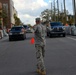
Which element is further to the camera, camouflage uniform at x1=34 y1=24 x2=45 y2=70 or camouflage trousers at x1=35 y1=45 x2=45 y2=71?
camouflage uniform at x1=34 y1=24 x2=45 y2=70

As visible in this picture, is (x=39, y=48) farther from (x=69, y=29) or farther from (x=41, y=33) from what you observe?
(x=69, y=29)

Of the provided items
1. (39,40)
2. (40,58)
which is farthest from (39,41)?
(40,58)

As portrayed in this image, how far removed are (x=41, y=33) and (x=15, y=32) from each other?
2739 cm

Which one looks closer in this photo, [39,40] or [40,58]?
[40,58]

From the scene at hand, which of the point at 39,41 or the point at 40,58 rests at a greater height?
the point at 39,41

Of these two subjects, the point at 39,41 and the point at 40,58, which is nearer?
the point at 40,58

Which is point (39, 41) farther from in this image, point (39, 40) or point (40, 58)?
point (40, 58)

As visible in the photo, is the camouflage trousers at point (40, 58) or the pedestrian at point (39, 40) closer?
the camouflage trousers at point (40, 58)

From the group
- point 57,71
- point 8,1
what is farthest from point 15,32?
point 8,1

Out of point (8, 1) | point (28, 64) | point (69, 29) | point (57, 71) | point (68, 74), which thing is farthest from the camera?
point (8, 1)

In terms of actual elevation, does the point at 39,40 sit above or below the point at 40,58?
above

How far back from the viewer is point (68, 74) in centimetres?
1041

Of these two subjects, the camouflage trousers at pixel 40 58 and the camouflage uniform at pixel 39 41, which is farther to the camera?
the camouflage uniform at pixel 39 41

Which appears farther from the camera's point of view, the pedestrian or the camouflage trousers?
the pedestrian
